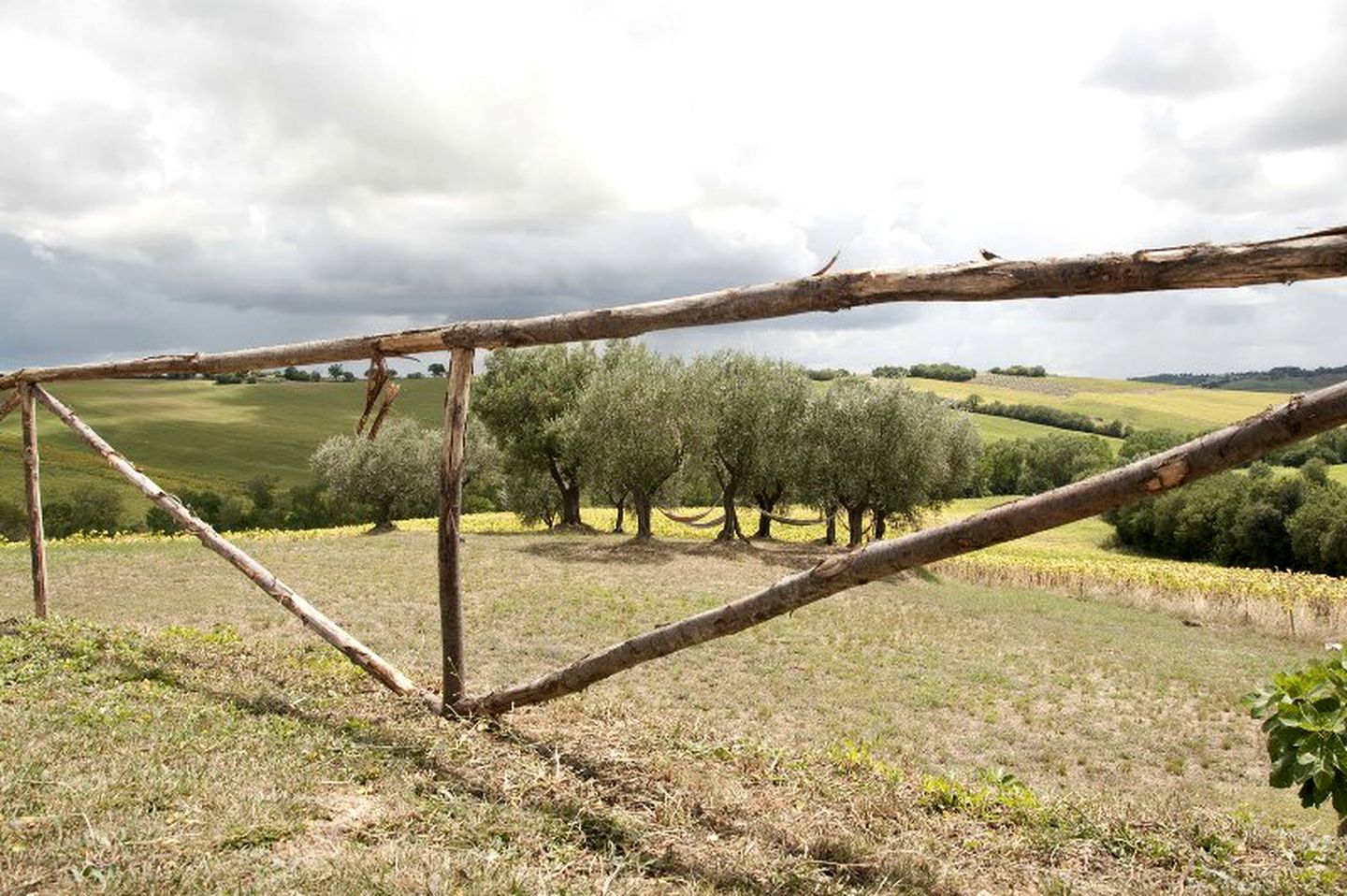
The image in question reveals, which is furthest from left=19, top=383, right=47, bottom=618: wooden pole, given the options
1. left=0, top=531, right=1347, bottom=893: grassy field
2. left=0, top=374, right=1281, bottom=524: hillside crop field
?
left=0, top=374, right=1281, bottom=524: hillside crop field

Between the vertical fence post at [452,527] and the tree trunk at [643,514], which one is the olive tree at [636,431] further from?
the vertical fence post at [452,527]

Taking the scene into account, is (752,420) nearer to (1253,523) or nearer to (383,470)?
(383,470)

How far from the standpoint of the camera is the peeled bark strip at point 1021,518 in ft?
11.5

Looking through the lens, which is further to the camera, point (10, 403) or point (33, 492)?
point (10, 403)

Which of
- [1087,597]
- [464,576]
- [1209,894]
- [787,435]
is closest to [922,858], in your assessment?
[1209,894]

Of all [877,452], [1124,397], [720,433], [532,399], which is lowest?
[1124,397]

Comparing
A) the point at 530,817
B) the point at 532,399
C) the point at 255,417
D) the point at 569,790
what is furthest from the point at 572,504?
the point at 255,417

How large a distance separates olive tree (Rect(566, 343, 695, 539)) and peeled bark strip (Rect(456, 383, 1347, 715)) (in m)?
27.5

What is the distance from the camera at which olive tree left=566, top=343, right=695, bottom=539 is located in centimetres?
3378

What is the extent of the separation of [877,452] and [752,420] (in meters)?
5.74

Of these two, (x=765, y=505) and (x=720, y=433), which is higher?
(x=720, y=433)

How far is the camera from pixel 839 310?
4.67m

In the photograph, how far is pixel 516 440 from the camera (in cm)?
4162

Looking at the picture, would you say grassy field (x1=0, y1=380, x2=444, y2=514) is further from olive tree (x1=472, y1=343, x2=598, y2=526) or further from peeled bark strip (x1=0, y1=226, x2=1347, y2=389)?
peeled bark strip (x1=0, y1=226, x2=1347, y2=389)
